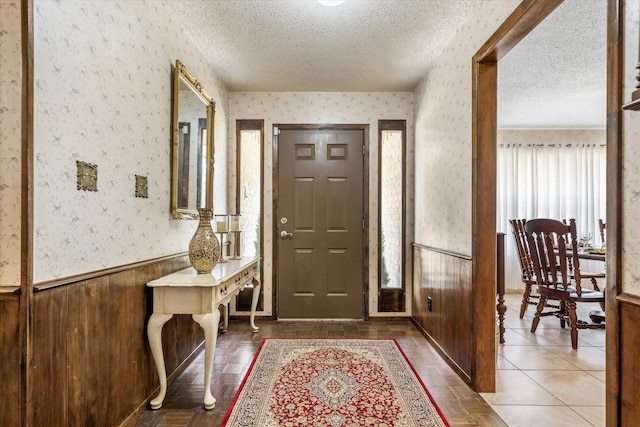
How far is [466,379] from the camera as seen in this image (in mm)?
2350

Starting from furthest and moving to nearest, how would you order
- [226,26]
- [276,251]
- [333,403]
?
1. [276,251]
2. [226,26]
3. [333,403]

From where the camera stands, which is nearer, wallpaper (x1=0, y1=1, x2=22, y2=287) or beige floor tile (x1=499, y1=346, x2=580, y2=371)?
wallpaper (x1=0, y1=1, x2=22, y2=287)

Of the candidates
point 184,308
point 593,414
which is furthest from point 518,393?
point 184,308

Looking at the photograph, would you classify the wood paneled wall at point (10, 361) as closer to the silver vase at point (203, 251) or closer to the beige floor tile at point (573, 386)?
the silver vase at point (203, 251)

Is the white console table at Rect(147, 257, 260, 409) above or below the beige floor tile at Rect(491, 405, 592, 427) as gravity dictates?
above

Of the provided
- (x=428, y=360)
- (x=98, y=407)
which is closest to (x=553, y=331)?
(x=428, y=360)

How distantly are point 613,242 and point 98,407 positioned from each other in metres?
2.16

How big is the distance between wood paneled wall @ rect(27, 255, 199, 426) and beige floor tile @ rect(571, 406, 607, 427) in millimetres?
2444

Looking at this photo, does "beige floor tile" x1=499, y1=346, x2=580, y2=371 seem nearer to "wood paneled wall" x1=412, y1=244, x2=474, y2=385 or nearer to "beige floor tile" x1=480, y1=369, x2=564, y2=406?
"beige floor tile" x1=480, y1=369, x2=564, y2=406

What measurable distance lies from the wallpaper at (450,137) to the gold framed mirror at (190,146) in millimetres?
1964

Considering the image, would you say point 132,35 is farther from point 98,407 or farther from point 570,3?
point 570,3

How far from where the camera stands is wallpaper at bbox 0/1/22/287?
116cm

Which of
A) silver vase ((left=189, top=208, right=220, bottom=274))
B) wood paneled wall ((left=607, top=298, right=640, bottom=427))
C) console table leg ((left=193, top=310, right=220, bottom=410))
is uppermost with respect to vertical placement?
silver vase ((left=189, top=208, right=220, bottom=274))

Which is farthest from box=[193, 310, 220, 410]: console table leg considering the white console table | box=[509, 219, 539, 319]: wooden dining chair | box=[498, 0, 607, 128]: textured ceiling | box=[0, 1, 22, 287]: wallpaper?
box=[509, 219, 539, 319]: wooden dining chair
